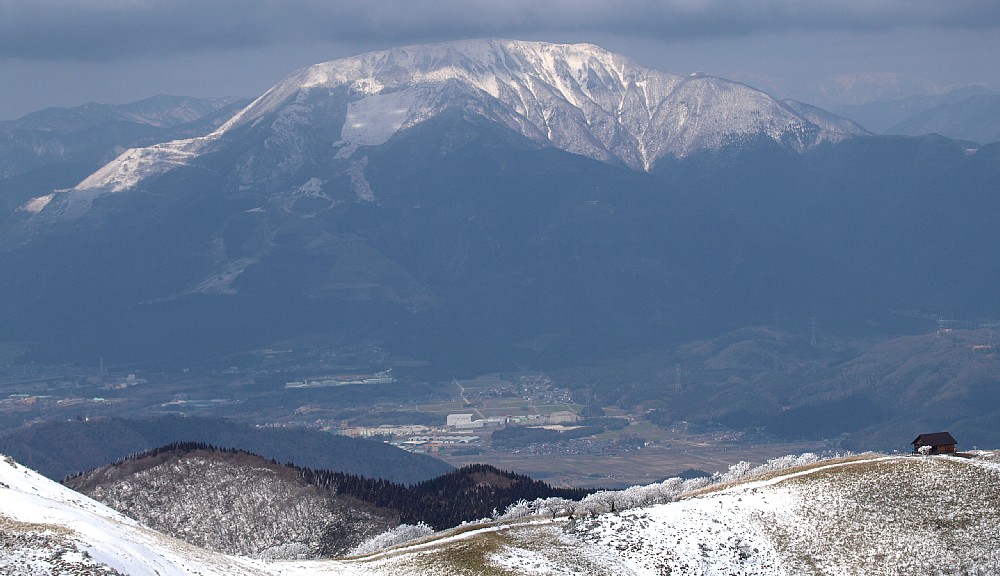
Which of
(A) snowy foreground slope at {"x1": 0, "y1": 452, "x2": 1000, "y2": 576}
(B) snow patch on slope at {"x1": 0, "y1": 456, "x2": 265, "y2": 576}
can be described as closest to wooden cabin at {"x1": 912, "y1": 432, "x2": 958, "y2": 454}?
(A) snowy foreground slope at {"x1": 0, "y1": 452, "x2": 1000, "y2": 576}

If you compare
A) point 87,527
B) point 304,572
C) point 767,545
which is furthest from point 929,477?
point 87,527

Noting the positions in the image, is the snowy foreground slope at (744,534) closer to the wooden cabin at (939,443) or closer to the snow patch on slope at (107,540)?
the snow patch on slope at (107,540)

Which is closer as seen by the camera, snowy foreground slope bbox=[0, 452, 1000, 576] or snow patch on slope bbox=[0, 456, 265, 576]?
snow patch on slope bbox=[0, 456, 265, 576]

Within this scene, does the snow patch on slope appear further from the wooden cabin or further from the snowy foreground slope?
the wooden cabin

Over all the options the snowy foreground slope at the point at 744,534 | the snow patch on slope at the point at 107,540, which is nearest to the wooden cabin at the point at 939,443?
the snowy foreground slope at the point at 744,534

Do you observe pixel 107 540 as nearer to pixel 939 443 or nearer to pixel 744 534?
pixel 744 534

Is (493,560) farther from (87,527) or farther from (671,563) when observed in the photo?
(87,527)

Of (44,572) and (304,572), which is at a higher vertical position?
(44,572)

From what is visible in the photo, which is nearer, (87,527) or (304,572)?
(87,527)
